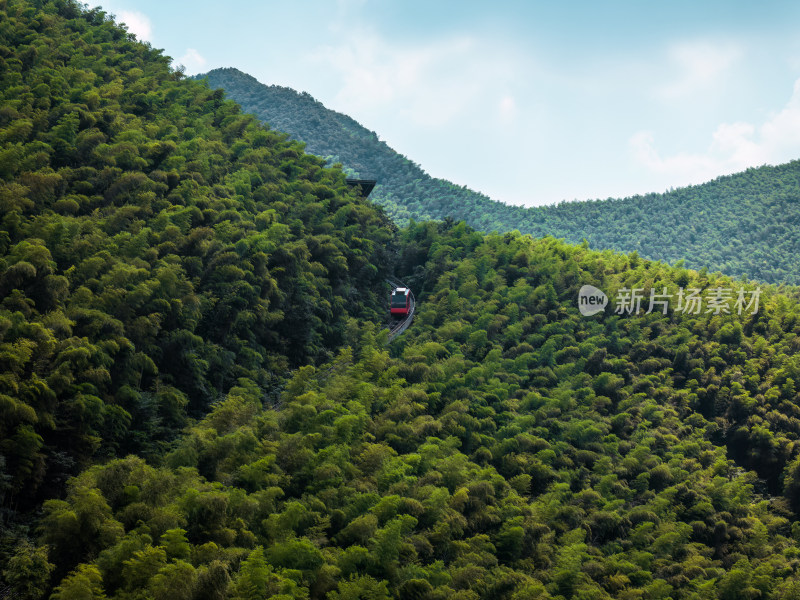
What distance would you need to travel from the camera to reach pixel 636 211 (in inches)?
3455

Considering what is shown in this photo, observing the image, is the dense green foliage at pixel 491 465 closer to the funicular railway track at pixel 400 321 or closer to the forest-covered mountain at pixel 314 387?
the forest-covered mountain at pixel 314 387

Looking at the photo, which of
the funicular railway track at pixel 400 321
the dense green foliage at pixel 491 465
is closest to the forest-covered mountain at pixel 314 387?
the dense green foliage at pixel 491 465

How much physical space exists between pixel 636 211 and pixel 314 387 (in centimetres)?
6705

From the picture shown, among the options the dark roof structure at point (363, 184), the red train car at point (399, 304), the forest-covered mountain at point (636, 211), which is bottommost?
the red train car at point (399, 304)

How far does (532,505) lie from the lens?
87.5 ft

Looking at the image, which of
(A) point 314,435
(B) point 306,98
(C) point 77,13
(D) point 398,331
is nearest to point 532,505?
(A) point 314,435

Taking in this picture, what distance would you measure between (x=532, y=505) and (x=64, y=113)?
21.8 m

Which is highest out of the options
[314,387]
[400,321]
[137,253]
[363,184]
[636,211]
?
[636,211]

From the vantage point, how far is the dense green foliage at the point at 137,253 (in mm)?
20359

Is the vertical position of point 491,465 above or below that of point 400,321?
below

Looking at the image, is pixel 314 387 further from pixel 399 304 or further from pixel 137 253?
pixel 399 304

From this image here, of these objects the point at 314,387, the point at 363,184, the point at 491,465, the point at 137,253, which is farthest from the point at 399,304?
the point at 137,253

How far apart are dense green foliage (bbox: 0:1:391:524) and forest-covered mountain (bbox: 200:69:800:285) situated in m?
33.4

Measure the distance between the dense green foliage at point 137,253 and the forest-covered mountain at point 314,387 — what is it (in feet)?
0.32
